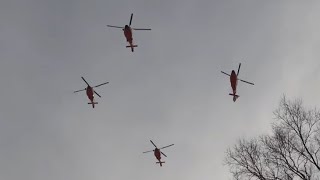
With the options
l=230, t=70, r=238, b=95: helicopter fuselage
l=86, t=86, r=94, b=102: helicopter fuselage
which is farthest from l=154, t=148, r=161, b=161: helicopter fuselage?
l=230, t=70, r=238, b=95: helicopter fuselage

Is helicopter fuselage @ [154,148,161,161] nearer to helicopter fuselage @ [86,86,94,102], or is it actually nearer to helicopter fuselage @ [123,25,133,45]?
helicopter fuselage @ [86,86,94,102]

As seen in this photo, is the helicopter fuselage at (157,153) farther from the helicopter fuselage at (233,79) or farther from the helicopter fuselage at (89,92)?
the helicopter fuselage at (233,79)

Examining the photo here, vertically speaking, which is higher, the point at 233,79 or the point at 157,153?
the point at 233,79

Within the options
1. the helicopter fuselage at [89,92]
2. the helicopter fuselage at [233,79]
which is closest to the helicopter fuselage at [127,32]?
the helicopter fuselage at [89,92]

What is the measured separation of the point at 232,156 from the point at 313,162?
561 centimetres

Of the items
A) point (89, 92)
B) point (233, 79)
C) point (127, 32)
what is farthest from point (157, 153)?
point (233, 79)

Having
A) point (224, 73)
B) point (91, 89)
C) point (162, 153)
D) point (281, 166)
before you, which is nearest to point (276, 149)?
point (281, 166)

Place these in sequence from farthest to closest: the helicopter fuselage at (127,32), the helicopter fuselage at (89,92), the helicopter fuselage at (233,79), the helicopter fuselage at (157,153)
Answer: the helicopter fuselage at (157,153) < the helicopter fuselage at (89,92) < the helicopter fuselage at (127,32) < the helicopter fuselage at (233,79)

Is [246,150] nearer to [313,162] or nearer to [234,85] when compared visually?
[313,162]

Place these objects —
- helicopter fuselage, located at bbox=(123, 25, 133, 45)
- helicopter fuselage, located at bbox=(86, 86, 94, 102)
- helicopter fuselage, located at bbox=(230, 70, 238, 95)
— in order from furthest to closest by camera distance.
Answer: helicopter fuselage, located at bbox=(86, 86, 94, 102) < helicopter fuselage, located at bbox=(123, 25, 133, 45) < helicopter fuselage, located at bbox=(230, 70, 238, 95)

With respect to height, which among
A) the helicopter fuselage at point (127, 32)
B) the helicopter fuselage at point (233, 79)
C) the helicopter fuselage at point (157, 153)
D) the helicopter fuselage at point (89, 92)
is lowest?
the helicopter fuselage at point (157, 153)

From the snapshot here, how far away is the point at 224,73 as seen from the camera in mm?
18766

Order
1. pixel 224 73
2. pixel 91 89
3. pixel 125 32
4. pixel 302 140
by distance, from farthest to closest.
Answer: pixel 302 140, pixel 91 89, pixel 125 32, pixel 224 73

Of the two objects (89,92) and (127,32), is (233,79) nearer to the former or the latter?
(127,32)
